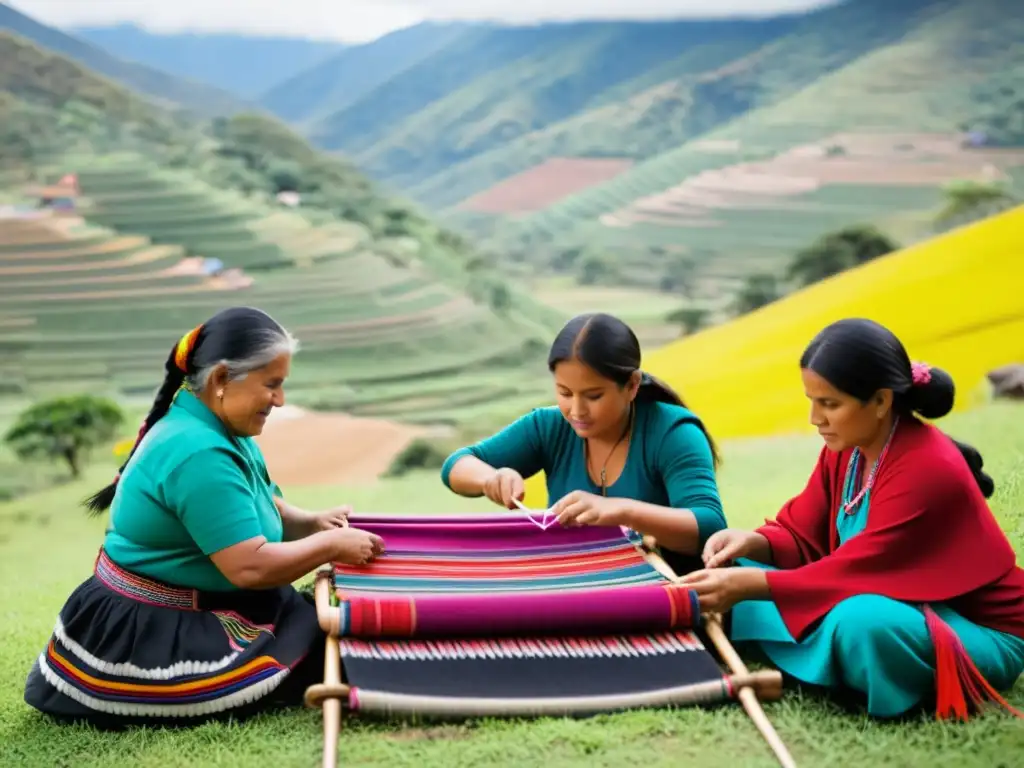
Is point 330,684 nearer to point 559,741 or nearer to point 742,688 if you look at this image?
point 559,741

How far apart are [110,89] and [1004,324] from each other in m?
7.44

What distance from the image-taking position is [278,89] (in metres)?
11.7

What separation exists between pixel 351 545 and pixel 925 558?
1.24 m

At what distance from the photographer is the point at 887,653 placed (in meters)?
2.24

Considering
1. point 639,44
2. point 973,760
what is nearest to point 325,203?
Result: point 639,44

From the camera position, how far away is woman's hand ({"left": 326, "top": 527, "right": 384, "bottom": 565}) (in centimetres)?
255

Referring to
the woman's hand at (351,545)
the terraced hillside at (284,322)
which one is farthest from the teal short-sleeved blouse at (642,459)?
the terraced hillside at (284,322)

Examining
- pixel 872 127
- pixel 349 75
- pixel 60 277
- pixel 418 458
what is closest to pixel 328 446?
pixel 418 458

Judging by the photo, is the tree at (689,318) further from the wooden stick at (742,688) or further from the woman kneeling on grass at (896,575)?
the woman kneeling on grass at (896,575)

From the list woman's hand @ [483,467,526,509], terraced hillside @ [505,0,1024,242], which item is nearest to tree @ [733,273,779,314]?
terraced hillside @ [505,0,1024,242]

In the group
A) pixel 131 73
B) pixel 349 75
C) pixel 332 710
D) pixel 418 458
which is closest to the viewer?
pixel 332 710

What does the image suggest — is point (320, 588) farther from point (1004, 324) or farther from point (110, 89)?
point (110, 89)

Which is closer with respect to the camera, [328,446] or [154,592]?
[154,592]

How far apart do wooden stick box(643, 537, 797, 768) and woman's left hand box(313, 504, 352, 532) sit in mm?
791
